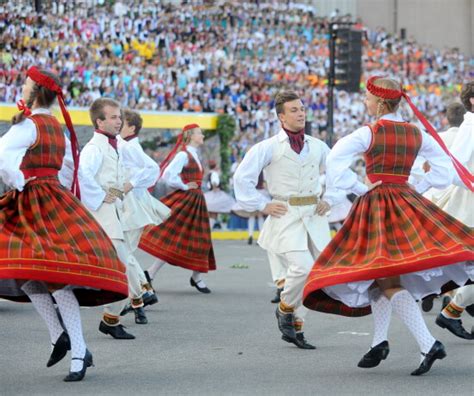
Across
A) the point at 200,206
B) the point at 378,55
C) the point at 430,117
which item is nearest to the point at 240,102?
the point at 430,117

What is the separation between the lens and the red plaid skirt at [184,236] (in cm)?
1180

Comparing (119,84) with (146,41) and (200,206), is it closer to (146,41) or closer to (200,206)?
(146,41)

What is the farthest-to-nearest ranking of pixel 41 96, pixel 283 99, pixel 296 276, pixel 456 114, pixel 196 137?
pixel 196 137 < pixel 456 114 < pixel 283 99 < pixel 296 276 < pixel 41 96

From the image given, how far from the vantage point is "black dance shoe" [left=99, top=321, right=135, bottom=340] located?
814cm

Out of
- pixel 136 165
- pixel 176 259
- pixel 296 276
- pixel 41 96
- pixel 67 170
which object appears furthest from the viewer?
pixel 176 259

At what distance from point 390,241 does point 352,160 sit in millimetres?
608

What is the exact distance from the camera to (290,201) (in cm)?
792

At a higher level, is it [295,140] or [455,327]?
[295,140]

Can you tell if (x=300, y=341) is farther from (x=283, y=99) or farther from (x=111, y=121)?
(x=111, y=121)

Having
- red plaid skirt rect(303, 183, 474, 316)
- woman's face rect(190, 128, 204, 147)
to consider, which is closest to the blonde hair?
red plaid skirt rect(303, 183, 474, 316)

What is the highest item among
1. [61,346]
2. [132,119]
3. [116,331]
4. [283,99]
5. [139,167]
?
[283,99]

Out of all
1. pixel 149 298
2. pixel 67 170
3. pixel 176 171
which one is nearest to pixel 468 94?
pixel 67 170

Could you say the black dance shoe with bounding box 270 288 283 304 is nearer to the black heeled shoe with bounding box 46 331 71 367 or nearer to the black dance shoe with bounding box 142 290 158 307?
the black dance shoe with bounding box 142 290 158 307

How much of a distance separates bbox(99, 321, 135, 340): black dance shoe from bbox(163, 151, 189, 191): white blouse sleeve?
12.9 ft
